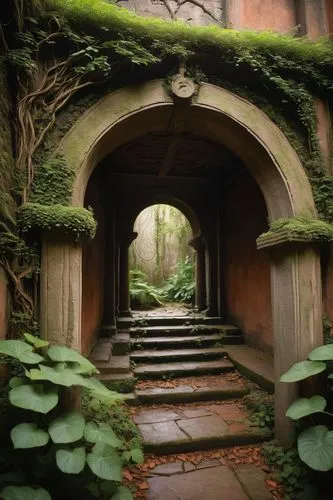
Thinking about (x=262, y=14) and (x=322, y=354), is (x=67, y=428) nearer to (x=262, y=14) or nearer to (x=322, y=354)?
(x=322, y=354)

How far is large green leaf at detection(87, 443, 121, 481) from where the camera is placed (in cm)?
199

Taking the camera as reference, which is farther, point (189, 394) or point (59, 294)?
point (189, 394)

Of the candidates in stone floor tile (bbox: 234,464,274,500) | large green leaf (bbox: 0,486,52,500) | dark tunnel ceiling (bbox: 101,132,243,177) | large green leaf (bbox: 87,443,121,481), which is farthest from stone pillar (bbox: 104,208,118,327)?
large green leaf (bbox: 0,486,52,500)

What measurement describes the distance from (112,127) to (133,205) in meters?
4.25

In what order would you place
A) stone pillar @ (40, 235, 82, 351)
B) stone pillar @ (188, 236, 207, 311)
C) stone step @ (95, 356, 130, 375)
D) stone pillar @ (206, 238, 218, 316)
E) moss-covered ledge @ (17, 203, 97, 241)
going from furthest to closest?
1. stone pillar @ (188, 236, 207, 311)
2. stone pillar @ (206, 238, 218, 316)
3. stone step @ (95, 356, 130, 375)
4. stone pillar @ (40, 235, 82, 351)
5. moss-covered ledge @ (17, 203, 97, 241)

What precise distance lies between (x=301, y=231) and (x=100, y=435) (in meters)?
2.36

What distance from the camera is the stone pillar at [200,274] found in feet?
24.0

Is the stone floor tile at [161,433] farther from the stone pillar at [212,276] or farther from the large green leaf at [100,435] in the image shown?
the stone pillar at [212,276]

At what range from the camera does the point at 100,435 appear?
2162 mm

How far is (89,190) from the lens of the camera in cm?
460

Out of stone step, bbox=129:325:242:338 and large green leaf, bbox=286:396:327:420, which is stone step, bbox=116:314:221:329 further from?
large green leaf, bbox=286:396:327:420

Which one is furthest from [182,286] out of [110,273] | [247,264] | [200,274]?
[247,264]

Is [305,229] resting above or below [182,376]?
above

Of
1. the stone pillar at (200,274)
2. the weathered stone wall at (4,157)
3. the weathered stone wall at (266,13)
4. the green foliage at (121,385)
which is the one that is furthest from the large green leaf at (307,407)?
the stone pillar at (200,274)
